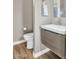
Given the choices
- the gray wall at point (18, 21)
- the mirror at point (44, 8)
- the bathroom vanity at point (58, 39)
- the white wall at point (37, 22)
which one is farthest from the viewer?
the gray wall at point (18, 21)

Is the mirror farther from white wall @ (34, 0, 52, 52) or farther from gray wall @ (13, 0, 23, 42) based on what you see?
gray wall @ (13, 0, 23, 42)

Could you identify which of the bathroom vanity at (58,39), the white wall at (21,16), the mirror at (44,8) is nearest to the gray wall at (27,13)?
the white wall at (21,16)

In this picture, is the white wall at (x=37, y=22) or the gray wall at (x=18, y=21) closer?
the white wall at (x=37, y=22)

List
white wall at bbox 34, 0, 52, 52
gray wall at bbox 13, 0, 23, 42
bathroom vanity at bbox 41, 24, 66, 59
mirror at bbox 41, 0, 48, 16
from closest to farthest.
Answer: bathroom vanity at bbox 41, 24, 66, 59, white wall at bbox 34, 0, 52, 52, mirror at bbox 41, 0, 48, 16, gray wall at bbox 13, 0, 23, 42

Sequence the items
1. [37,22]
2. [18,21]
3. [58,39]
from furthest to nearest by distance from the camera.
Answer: [18,21], [37,22], [58,39]

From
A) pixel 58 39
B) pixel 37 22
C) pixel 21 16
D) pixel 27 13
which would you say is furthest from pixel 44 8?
pixel 58 39

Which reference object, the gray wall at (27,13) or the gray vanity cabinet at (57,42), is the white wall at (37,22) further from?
the gray wall at (27,13)

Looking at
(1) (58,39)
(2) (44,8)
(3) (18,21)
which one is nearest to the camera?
(1) (58,39)

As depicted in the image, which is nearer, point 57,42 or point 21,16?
point 57,42

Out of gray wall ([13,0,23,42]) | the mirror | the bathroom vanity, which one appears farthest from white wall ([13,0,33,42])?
the bathroom vanity

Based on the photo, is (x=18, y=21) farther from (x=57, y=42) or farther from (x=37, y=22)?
(x=57, y=42)

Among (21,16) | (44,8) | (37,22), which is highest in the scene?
(44,8)
